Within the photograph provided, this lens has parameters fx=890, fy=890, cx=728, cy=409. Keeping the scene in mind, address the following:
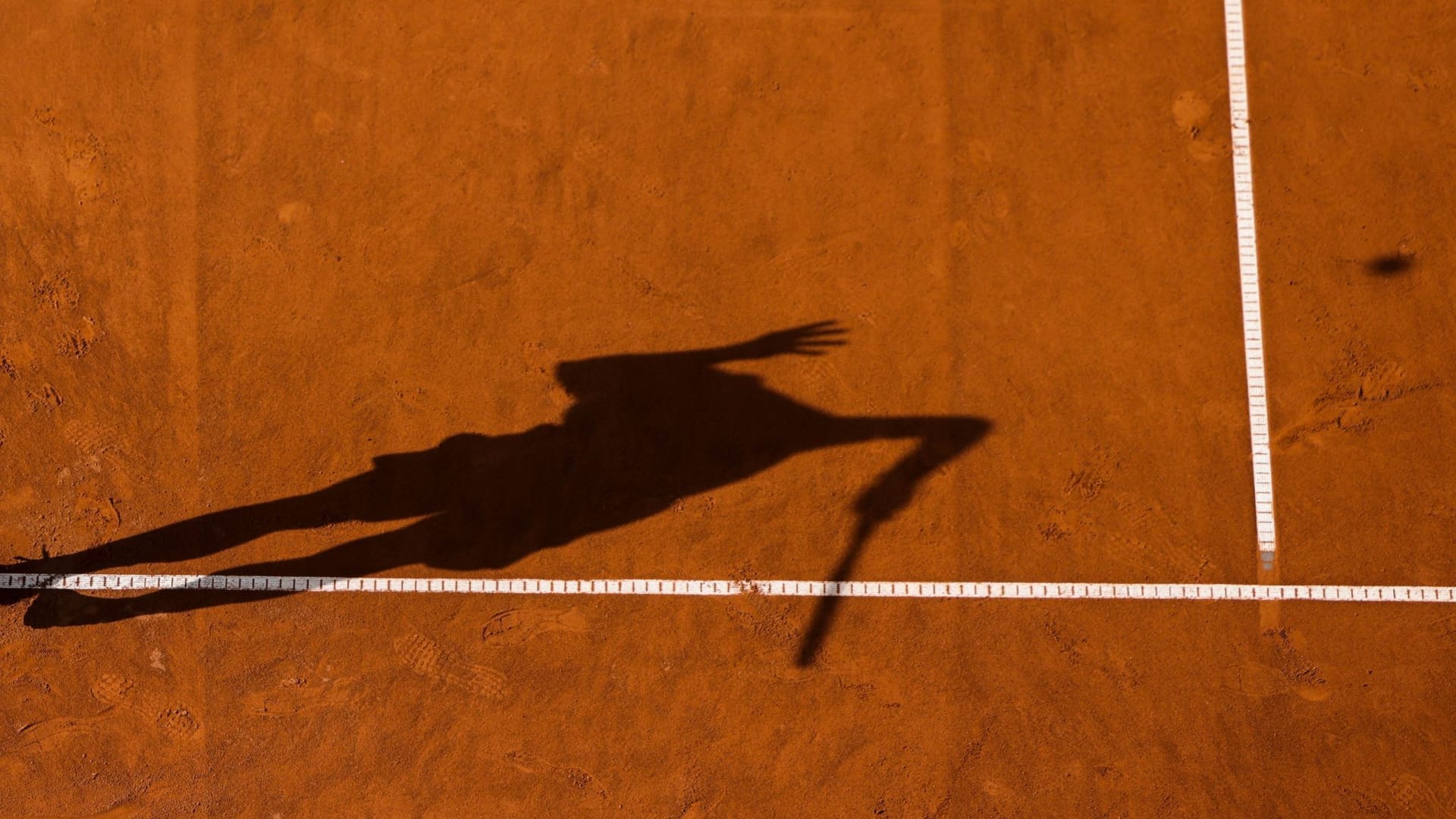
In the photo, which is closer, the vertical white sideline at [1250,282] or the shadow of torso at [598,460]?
the vertical white sideline at [1250,282]

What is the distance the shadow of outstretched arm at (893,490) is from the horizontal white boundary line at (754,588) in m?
0.16

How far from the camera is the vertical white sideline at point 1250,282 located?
604cm

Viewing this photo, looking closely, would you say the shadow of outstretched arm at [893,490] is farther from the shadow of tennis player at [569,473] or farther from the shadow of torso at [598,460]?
the shadow of torso at [598,460]

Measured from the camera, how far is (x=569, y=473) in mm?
6180

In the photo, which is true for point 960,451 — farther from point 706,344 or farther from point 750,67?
point 750,67

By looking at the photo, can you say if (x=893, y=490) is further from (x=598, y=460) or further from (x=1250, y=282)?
(x=1250, y=282)

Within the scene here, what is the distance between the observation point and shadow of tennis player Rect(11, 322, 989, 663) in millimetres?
6168

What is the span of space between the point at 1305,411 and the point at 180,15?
839 centimetres

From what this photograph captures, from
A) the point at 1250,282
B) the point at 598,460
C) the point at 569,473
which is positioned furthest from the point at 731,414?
the point at 1250,282

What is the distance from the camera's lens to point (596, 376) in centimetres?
618

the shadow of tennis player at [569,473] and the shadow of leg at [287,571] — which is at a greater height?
the shadow of tennis player at [569,473]

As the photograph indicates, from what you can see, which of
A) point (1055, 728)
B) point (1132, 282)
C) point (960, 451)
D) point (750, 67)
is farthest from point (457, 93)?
point (1055, 728)

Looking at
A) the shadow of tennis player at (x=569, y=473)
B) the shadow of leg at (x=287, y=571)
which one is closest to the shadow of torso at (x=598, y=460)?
the shadow of tennis player at (x=569, y=473)

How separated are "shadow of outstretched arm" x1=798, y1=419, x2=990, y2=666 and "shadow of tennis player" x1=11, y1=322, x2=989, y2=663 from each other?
22 mm
